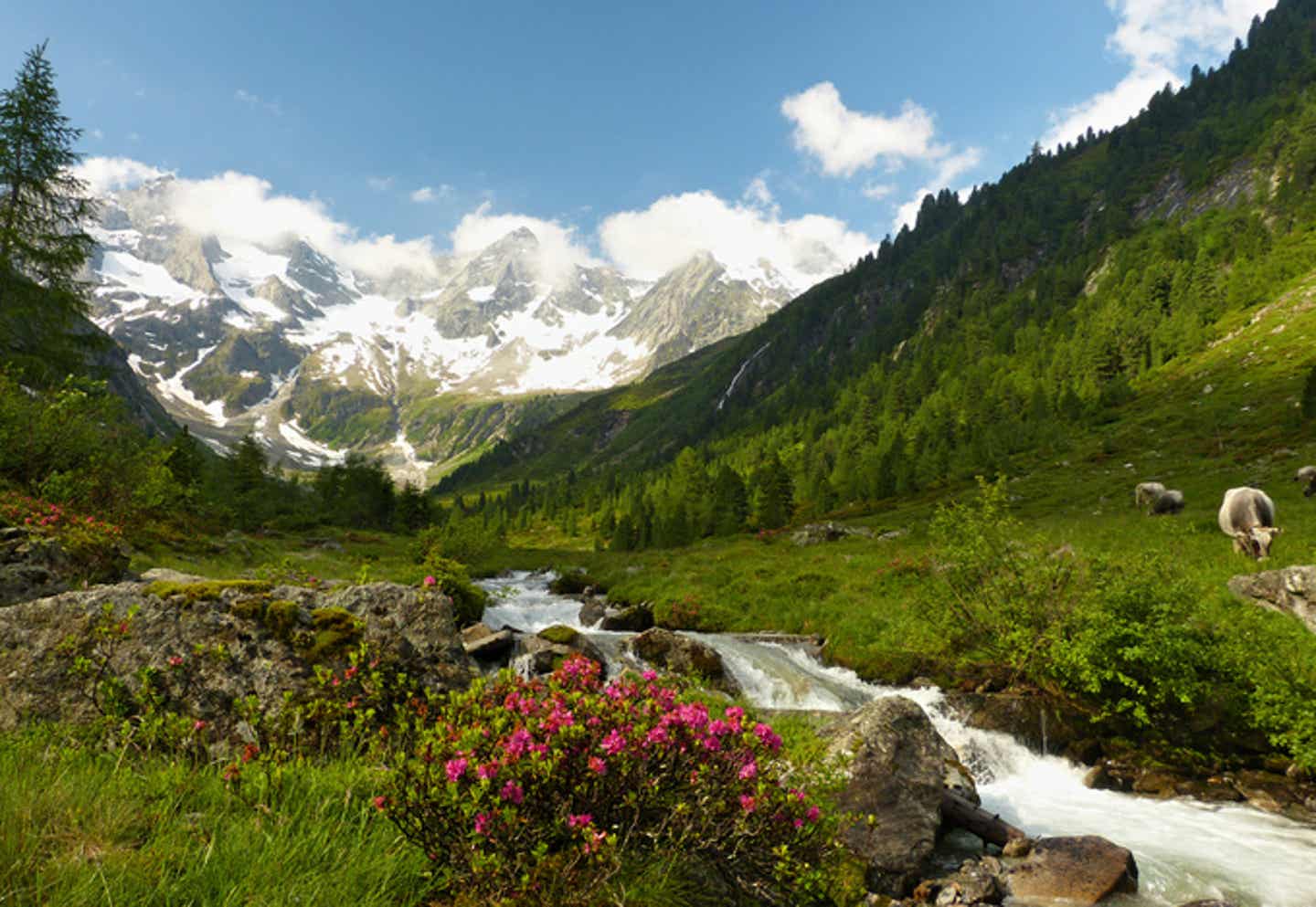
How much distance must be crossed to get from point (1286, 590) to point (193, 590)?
27268mm

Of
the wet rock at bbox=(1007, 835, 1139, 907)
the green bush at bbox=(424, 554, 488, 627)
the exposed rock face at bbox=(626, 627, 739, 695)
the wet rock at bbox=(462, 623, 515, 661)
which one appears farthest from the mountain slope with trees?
the wet rock at bbox=(1007, 835, 1139, 907)

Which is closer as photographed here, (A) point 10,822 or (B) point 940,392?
(A) point 10,822

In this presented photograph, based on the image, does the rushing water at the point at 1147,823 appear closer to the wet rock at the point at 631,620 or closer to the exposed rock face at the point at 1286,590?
the exposed rock face at the point at 1286,590

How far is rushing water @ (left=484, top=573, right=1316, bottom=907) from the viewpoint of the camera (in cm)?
1004

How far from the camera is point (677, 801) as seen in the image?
4707 mm

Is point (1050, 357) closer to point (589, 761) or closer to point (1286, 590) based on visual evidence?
point (1286, 590)

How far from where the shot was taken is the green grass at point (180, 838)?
3.19 m

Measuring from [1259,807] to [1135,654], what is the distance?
144 inches

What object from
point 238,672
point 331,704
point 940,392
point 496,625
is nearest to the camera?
point 331,704

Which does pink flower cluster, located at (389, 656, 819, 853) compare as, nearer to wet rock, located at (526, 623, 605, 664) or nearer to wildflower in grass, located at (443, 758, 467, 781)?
wildflower in grass, located at (443, 758, 467, 781)

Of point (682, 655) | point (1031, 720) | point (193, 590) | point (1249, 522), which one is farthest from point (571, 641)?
point (1249, 522)

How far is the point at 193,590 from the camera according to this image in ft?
26.9

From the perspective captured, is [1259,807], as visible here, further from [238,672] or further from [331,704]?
[238,672]

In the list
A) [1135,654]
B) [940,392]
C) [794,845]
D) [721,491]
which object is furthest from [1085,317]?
[794,845]
